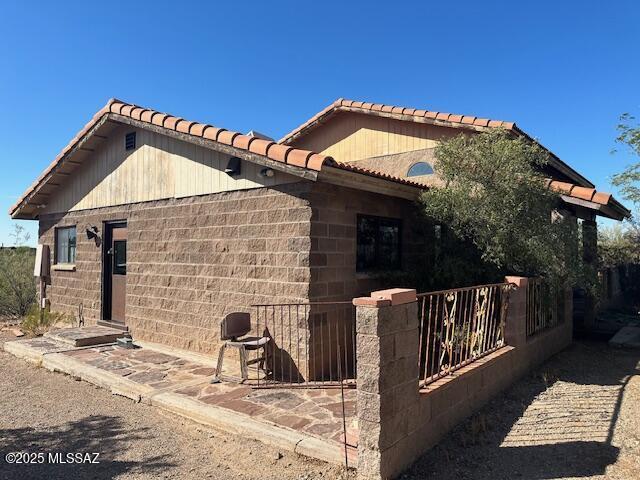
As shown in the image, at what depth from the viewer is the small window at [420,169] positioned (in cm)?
986

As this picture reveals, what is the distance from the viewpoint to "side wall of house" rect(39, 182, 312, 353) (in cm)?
593

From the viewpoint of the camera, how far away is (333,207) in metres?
6.03

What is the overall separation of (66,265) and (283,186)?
7.34m

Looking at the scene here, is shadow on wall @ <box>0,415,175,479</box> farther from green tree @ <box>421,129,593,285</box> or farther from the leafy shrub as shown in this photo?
the leafy shrub

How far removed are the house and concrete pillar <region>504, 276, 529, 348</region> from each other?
6.34 feet

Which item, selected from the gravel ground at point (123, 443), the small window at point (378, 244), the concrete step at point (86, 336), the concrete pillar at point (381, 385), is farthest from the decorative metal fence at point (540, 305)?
the concrete step at point (86, 336)

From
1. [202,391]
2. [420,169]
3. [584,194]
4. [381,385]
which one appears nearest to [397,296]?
[381,385]

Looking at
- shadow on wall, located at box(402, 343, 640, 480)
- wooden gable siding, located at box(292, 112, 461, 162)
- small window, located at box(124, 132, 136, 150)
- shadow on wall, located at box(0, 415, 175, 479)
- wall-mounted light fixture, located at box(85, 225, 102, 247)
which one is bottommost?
shadow on wall, located at box(0, 415, 175, 479)

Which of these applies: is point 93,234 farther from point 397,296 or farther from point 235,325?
point 397,296

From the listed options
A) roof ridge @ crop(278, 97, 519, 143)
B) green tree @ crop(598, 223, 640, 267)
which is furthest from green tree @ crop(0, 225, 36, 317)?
green tree @ crop(598, 223, 640, 267)

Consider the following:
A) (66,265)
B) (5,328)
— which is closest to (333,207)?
(66,265)

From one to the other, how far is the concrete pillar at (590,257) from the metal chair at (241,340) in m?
→ 4.97

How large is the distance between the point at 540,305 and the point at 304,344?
416cm

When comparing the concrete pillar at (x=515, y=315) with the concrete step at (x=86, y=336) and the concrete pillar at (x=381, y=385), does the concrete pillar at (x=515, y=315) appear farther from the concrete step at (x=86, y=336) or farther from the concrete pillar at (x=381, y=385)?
the concrete step at (x=86, y=336)
